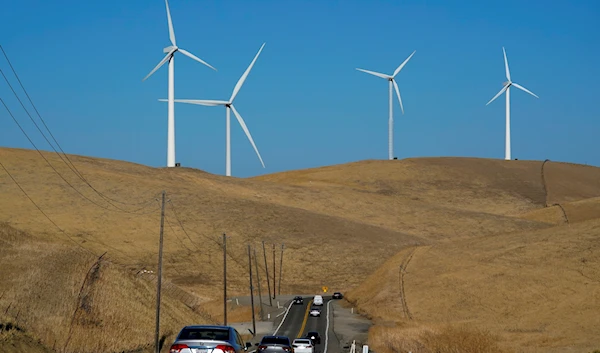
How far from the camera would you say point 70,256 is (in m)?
49.0

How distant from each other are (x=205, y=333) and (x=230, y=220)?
11081cm

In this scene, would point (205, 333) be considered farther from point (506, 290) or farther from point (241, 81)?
point (241, 81)

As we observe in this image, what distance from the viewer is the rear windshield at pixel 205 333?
2633 cm

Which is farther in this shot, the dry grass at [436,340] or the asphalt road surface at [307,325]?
the asphalt road surface at [307,325]

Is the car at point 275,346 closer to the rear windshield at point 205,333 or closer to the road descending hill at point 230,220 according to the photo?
the rear windshield at point 205,333

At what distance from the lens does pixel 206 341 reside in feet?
83.4

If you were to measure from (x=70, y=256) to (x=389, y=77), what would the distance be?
426ft

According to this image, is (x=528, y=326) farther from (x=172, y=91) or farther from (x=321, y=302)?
(x=172, y=91)

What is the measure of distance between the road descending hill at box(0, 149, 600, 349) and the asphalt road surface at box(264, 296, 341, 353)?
366 inches

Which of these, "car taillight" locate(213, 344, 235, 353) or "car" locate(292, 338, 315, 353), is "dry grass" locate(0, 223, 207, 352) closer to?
"car" locate(292, 338, 315, 353)

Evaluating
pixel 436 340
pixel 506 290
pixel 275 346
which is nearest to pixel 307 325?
pixel 506 290

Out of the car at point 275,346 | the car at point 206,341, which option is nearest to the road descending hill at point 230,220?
the car at point 275,346

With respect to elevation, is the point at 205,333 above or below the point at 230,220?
below

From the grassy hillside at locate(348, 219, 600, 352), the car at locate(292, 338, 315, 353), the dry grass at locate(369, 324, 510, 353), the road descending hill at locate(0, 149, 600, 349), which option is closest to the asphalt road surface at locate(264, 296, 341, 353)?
the dry grass at locate(369, 324, 510, 353)
